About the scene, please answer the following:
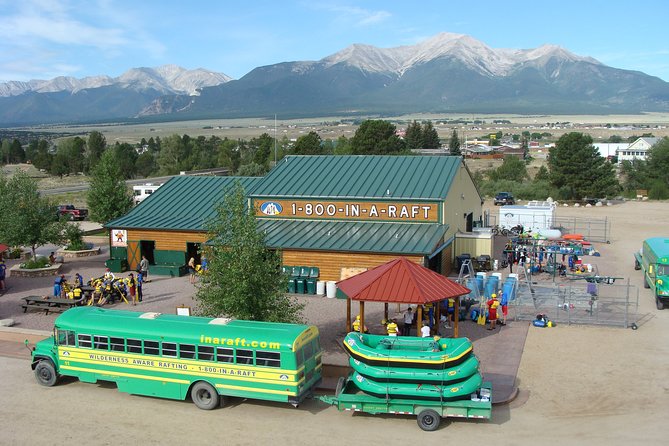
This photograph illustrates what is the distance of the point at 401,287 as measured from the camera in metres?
22.4

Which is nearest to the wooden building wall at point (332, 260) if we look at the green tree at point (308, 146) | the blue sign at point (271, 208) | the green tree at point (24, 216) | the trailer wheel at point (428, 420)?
the blue sign at point (271, 208)

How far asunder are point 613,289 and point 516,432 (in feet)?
60.5

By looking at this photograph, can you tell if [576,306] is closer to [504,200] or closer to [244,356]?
[244,356]

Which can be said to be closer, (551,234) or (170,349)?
(170,349)

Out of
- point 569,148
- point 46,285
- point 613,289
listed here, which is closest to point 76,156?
point 569,148

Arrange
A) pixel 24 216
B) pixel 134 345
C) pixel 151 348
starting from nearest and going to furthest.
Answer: pixel 151 348 → pixel 134 345 → pixel 24 216

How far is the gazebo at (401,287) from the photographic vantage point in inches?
864

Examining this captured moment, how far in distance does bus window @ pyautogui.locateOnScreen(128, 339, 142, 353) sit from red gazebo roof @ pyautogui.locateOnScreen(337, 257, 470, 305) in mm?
7043

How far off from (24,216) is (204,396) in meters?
22.7

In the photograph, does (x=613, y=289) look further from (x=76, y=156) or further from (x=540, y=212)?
(x=76, y=156)

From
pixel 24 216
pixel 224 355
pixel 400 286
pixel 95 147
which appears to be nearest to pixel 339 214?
pixel 400 286

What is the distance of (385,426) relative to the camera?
17.2 m

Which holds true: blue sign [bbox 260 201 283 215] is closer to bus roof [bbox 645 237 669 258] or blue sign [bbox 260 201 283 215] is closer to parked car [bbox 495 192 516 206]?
bus roof [bbox 645 237 669 258]

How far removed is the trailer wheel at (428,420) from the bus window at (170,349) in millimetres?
6814
